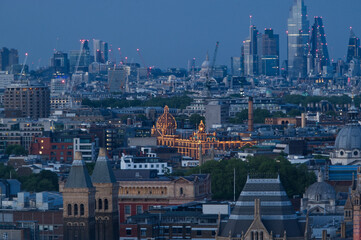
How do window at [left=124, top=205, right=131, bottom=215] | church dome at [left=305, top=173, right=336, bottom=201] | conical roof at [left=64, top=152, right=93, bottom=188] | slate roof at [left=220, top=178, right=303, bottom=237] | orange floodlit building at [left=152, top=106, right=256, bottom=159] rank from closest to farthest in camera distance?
slate roof at [left=220, top=178, right=303, bottom=237]
conical roof at [left=64, top=152, right=93, bottom=188]
church dome at [left=305, top=173, right=336, bottom=201]
window at [left=124, top=205, right=131, bottom=215]
orange floodlit building at [left=152, top=106, right=256, bottom=159]

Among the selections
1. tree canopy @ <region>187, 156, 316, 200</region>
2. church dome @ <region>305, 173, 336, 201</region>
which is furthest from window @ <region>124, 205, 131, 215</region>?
church dome @ <region>305, 173, 336, 201</region>

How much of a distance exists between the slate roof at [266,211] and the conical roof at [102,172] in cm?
1280

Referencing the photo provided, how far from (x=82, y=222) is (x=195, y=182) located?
26884mm

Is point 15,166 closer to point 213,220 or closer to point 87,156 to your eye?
point 87,156

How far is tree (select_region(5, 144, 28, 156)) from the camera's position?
16724cm

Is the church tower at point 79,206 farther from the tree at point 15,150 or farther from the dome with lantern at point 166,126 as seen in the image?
the dome with lantern at point 166,126

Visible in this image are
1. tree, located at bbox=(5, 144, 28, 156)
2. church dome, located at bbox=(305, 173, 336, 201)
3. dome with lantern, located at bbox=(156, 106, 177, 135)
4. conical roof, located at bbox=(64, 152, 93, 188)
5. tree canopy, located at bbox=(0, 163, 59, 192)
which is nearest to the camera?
conical roof, located at bbox=(64, 152, 93, 188)

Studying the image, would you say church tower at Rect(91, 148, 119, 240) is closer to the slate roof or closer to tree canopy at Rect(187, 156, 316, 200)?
the slate roof

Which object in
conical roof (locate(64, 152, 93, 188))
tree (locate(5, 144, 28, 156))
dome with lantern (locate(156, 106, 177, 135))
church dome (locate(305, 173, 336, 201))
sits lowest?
church dome (locate(305, 173, 336, 201))

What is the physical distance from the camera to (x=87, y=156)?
158 m

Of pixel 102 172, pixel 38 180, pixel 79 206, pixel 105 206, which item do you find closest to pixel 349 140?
pixel 38 180

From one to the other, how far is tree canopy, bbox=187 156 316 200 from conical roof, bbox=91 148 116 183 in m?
25.5

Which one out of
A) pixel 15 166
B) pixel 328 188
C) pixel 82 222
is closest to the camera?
pixel 82 222

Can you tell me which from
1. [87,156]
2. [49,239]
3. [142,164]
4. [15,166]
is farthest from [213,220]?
[87,156]
